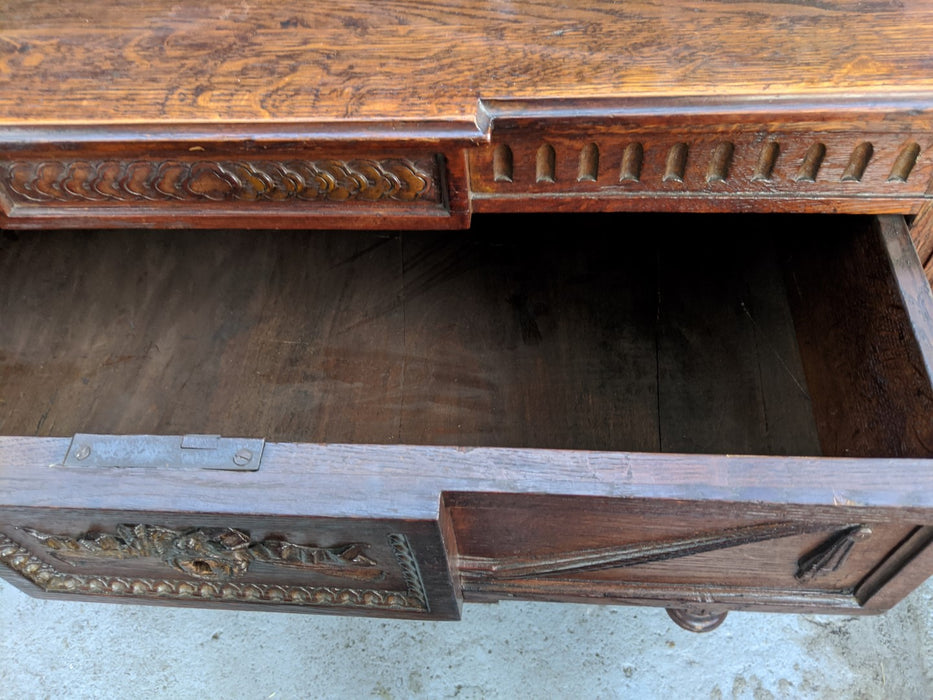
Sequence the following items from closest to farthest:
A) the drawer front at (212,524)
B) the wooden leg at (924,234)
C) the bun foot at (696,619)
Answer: the drawer front at (212,524) < the wooden leg at (924,234) < the bun foot at (696,619)

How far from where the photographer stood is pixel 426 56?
665mm

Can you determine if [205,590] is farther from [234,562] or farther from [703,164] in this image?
[703,164]

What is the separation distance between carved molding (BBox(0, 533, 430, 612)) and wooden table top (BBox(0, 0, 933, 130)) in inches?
15.4

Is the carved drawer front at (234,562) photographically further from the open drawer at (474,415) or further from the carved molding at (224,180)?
the carved molding at (224,180)

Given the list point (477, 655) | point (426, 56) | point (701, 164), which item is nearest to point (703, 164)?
point (701, 164)

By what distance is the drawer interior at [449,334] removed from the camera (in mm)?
916

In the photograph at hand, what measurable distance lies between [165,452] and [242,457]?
0.06 meters

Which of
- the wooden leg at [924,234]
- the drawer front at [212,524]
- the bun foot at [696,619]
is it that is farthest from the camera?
the bun foot at [696,619]

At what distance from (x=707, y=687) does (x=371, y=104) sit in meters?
0.75

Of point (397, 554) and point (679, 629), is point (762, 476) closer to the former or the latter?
point (397, 554)

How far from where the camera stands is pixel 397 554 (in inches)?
25.4

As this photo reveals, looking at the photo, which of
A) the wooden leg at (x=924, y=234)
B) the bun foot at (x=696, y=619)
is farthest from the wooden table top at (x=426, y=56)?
the bun foot at (x=696, y=619)

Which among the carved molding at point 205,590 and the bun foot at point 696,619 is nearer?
the carved molding at point 205,590

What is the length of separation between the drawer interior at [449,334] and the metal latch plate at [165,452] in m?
0.32
